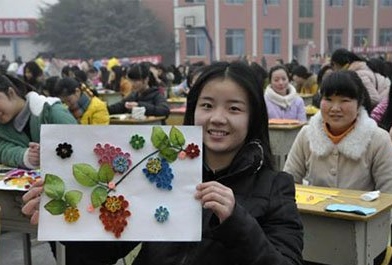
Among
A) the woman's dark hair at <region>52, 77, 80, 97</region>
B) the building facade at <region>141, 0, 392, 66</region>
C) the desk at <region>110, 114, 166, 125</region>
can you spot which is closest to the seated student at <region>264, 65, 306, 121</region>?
the desk at <region>110, 114, 166, 125</region>

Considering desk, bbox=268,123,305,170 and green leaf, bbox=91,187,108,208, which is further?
desk, bbox=268,123,305,170

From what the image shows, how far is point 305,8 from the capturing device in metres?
34.5

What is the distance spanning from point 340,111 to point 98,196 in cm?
174

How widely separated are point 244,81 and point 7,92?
6.62ft

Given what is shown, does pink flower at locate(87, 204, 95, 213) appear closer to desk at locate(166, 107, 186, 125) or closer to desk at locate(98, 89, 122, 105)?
desk at locate(166, 107, 186, 125)

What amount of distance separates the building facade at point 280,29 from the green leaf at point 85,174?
31.2m

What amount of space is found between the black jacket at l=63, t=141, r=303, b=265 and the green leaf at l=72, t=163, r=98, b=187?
0.27 m

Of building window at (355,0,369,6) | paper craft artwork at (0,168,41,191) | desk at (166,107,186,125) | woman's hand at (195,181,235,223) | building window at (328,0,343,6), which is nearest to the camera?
woman's hand at (195,181,235,223)

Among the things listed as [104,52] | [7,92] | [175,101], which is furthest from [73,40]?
[7,92]

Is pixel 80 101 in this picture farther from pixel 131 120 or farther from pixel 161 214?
pixel 161 214

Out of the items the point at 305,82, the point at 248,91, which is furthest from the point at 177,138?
the point at 305,82

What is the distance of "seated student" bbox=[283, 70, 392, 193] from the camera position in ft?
9.12

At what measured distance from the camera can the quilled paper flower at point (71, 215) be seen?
55.2 inches

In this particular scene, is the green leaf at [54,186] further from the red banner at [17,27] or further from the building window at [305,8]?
the red banner at [17,27]
